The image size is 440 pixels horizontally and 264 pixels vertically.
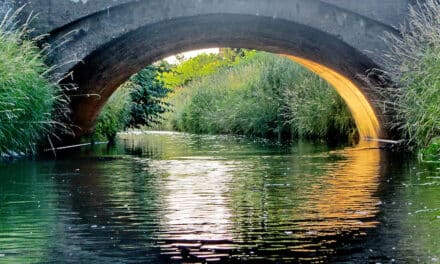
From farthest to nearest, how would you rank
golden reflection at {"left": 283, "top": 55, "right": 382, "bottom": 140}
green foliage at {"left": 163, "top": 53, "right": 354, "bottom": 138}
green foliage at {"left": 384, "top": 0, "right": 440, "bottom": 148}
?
green foliage at {"left": 163, "top": 53, "right": 354, "bottom": 138} < golden reflection at {"left": 283, "top": 55, "right": 382, "bottom": 140} < green foliage at {"left": 384, "top": 0, "right": 440, "bottom": 148}

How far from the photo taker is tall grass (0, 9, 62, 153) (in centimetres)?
1141

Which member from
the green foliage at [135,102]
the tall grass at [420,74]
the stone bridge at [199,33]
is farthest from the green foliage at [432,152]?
the green foliage at [135,102]

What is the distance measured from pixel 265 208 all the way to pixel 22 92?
572 centimetres

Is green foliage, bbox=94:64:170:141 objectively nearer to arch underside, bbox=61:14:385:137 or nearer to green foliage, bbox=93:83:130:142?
green foliage, bbox=93:83:130:142

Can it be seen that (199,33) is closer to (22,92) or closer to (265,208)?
(22,92)

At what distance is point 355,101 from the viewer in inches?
682

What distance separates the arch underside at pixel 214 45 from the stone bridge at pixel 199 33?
17 mm

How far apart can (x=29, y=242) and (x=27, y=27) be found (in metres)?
9.05

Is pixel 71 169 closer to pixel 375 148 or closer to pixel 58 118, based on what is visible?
pixel 58 118

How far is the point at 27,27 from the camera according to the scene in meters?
13.7

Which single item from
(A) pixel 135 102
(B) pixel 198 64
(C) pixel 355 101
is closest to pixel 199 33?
(C) pixel 355 101

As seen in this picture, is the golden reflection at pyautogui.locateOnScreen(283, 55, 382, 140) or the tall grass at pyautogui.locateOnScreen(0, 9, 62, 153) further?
the golden reflection at pyautogui.locateOnScreen(283, 55, 382, 140)

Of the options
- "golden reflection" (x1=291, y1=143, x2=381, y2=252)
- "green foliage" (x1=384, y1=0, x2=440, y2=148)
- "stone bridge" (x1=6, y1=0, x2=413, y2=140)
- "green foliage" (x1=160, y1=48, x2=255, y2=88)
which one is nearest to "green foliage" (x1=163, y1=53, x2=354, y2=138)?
"stone bridge" (x1=6, y1=0, x2=413, y2=140)

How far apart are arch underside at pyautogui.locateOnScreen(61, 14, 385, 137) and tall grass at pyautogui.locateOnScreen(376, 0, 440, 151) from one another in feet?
3.03
